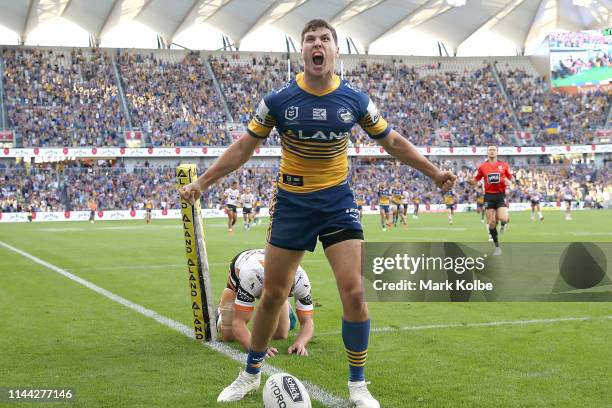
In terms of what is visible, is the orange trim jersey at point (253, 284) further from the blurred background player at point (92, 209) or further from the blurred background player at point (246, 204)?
the blurred background player at point (92, 209)

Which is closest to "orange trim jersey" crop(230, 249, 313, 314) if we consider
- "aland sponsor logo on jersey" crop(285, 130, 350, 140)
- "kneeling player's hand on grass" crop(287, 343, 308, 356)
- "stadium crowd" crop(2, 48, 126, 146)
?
"kneeling player's hand on grass" crop(287, 343, 308, 356)

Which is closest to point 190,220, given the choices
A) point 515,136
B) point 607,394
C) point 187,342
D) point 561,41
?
point 187,342

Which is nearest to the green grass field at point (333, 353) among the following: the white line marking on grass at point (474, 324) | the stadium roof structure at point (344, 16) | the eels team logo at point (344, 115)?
the white line marking on grass at point (474, 324)

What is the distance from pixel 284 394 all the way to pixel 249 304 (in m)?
1.94

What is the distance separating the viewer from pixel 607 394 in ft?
16.1

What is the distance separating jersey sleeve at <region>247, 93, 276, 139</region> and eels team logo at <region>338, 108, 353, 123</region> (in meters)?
0.44

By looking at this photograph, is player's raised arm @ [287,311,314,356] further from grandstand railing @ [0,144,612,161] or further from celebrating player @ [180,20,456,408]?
grandstand railing @ [0,144,612,161]

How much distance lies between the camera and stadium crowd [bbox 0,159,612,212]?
4600 cm

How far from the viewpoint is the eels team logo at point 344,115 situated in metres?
4.73

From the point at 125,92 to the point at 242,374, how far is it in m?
50.8

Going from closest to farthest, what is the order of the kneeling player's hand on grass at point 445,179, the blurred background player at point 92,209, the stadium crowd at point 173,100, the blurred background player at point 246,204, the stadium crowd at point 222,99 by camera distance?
the kneeling player's hand on grass at point 445,179 < the blurred background player at point 246,204 < the blurred background player at point 92,209 < the stadium crowd at point 222,99 < the stadium crowd at point 173,100

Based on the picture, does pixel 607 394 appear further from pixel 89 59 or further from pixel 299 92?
pixel 89 59

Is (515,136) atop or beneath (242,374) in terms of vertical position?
atop

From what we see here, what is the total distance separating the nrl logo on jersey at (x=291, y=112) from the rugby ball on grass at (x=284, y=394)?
1.61 metres
